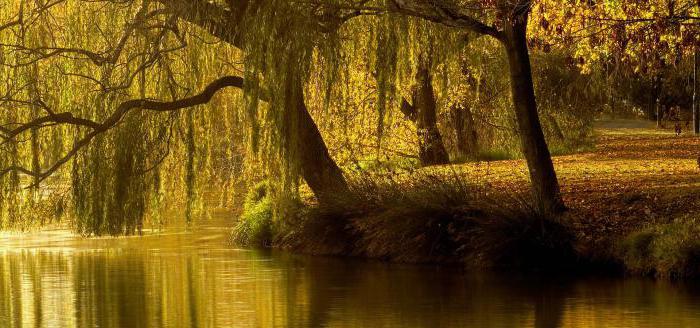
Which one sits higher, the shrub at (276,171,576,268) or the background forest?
the background forest

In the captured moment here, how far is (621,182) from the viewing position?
20578mm

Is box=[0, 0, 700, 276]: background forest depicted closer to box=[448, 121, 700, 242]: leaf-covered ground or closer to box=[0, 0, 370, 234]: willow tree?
box=[0, 0, 370, 234]: willow tree

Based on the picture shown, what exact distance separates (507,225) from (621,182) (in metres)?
4.45

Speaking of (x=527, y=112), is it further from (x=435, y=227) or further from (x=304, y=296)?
(x=304, y=296)

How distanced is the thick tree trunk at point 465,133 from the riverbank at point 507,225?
6956mm

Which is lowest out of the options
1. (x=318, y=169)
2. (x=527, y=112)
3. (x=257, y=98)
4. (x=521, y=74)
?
(x=318, y=169)

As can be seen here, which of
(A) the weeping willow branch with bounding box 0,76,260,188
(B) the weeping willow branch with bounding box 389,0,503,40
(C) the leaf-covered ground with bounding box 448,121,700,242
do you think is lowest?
(C) the leaf-covered ground with bounding box 448,121,700,242

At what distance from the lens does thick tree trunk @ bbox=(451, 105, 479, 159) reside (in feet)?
93.2

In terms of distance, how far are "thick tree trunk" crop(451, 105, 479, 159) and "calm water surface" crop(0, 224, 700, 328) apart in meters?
9.25

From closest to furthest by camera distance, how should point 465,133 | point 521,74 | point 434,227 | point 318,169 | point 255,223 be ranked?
point 434,227
point 521,74
point 318,169
point 255,223
point 465,133

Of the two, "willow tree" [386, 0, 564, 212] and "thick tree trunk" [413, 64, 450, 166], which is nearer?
"willow tree" [386, 0, 564, 212]

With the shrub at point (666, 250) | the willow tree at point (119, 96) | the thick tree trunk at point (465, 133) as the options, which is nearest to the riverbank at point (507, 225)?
the shrub at point (666, 250)

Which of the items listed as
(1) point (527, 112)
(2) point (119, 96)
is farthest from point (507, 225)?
(2) point (119, 96)

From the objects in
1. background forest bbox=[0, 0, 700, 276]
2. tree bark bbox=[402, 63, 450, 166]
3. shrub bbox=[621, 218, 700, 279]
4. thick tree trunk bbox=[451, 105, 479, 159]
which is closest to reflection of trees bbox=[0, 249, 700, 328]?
shrub bbox=[621, 218, 700, 279]
